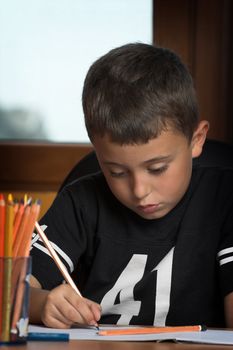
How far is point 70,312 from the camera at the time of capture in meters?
1.31

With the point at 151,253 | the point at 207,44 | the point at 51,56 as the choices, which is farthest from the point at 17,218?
the point at 51,56

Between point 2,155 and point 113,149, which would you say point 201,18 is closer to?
Result: point 2,155

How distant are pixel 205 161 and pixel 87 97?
1.39 feet

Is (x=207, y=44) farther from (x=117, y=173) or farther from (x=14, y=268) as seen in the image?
(x=14, y=268)

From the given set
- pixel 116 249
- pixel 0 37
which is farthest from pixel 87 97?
pixel 0 37

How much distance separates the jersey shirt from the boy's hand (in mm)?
241

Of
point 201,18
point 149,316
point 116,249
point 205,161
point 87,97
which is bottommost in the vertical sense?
point 149,316

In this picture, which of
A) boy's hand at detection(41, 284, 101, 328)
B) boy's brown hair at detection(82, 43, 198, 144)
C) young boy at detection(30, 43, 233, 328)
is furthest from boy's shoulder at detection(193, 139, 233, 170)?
boy's hand at detection(41, 284, 101, 328)

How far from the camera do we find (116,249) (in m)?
1.62

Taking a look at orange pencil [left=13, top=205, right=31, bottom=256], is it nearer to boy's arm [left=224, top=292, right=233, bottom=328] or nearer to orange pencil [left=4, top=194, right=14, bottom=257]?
orange pencil [left=4, top=194, right=14, bottom=257]

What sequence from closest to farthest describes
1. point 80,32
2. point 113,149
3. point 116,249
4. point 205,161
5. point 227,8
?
point 113,149, point 116,249, point 205,161, point 227,8, point 80,32

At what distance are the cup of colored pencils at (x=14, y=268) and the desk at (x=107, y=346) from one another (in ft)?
0.08

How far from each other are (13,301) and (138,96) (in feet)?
1.72

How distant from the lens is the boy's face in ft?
4.77
